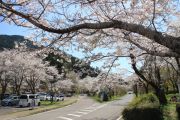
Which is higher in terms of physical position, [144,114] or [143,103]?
[143,103]

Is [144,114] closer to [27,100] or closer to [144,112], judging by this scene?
[144,112]

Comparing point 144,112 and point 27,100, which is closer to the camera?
point 144,112

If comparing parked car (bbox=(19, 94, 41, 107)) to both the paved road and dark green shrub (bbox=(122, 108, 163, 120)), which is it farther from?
dark green shrub (bbox=(122, 108, 163, 120))

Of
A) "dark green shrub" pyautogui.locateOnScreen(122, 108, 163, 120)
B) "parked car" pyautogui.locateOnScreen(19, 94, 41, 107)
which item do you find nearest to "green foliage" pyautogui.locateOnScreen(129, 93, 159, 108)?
"dark green shrub" pyautogui.locateOnScreen(122, 108, 163, 120)

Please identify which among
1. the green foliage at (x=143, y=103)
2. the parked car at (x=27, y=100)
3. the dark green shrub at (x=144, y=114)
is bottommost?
the dark green shrub at (x=144, y=114)

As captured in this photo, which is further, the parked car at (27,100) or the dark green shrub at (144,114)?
the parked car at (27,100)

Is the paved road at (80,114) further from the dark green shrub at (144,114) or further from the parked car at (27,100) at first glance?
the parked car at (27,100)

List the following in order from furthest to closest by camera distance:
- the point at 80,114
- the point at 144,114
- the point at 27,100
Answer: the point at 27,100, the point at 80,114, the point at 144,114

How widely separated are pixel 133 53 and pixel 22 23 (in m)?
9.17

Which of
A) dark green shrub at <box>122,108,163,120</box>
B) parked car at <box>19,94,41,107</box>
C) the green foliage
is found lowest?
dark green shrub at <box>122,108,163,120</box>

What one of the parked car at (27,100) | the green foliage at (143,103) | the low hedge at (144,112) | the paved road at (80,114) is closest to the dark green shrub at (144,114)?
the low hedge at (144,112)

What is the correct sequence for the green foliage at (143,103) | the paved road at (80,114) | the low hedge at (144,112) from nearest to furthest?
the low hedge at (144,112) → the green foliage at (143,103) → the paved road at (80,114)

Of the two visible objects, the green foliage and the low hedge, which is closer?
the low hedge

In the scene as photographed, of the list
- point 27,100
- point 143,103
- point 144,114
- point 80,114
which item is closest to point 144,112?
point 144,114
